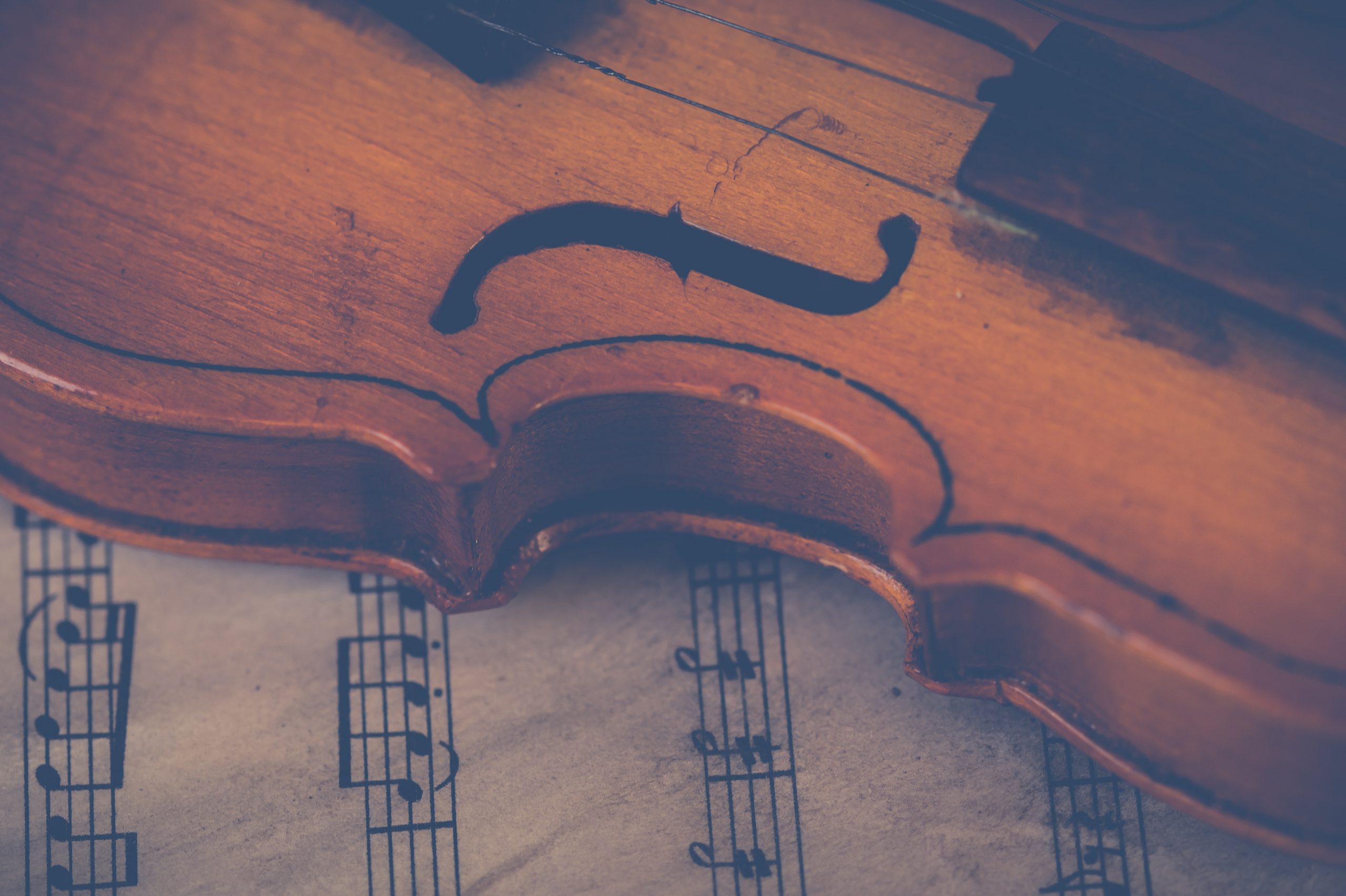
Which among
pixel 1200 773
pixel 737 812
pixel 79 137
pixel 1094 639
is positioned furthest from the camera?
pixel 737 812

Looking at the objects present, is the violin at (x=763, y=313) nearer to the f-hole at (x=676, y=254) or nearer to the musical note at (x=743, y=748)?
the f-hole at (x=676, y=254)

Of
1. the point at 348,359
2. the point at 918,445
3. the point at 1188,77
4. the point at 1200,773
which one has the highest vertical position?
the point at 1188,77

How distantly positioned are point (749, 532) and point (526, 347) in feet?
1.31

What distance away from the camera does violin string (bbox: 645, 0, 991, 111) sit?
1.26 meters

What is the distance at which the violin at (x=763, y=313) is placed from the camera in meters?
1.07

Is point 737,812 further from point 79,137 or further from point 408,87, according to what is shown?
point 79,137

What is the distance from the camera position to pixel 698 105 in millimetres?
1269

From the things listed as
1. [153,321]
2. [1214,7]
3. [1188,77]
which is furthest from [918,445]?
[153,321]

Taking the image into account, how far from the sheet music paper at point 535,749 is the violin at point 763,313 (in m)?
0.20

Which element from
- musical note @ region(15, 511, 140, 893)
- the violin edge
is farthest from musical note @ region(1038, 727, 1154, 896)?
musical note @ region(15, 511, 140, 893)

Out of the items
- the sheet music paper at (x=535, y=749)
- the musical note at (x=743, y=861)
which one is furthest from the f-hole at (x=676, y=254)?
the musical note at (x=743, y=861)

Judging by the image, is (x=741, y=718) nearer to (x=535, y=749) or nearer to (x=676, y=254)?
(x=535, y=749)

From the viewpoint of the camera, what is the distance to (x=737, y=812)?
4.68ft

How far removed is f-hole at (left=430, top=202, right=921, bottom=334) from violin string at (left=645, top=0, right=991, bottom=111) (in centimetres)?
19
